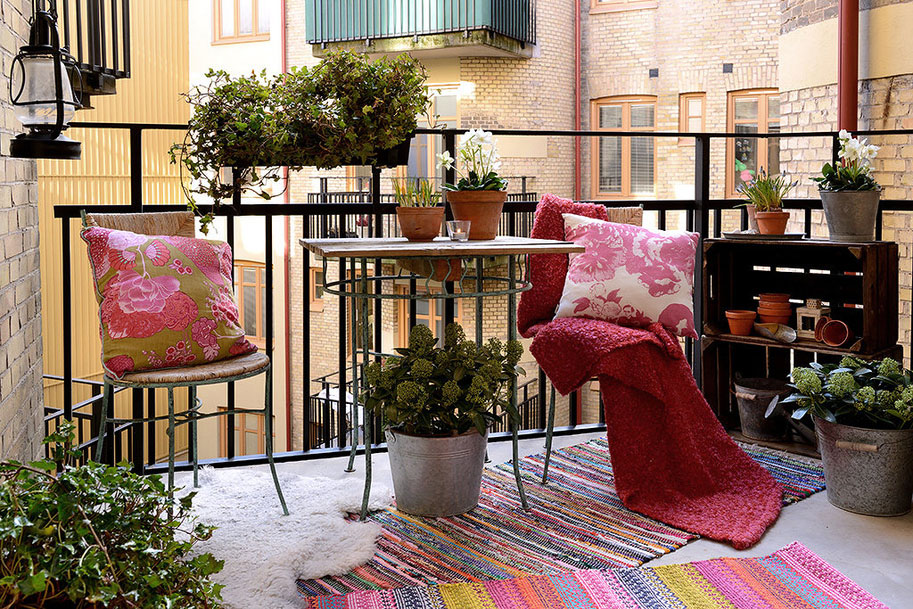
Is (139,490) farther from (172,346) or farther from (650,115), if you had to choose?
(650,115)

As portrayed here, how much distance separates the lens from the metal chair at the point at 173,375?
7.79ft

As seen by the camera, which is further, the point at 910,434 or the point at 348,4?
the point at 348,4

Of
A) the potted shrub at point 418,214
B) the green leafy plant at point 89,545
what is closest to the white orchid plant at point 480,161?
the potted shrub at point 418,214

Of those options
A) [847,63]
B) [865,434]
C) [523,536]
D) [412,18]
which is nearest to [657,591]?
[523,536]

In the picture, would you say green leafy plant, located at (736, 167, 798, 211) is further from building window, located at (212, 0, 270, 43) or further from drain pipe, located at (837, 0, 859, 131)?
building window, located at (212, 0, 270, 43)

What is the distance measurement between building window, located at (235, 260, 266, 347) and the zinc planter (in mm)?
10329

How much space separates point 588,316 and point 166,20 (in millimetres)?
10875

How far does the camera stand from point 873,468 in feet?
8.91

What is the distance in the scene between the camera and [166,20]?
1217 cm

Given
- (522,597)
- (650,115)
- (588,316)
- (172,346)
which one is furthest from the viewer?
(650,115)

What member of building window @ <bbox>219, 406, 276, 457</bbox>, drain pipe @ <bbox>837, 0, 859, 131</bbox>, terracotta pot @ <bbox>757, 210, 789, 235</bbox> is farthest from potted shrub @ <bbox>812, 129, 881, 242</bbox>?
building window @ <bbox>219, 406, 276, 457</bbox>

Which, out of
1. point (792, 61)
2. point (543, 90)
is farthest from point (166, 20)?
point (792, 61)

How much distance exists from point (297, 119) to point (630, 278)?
1189mm

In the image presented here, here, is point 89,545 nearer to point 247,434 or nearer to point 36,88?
point 36,88
